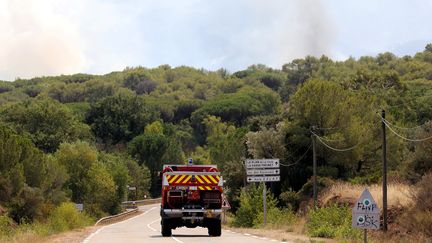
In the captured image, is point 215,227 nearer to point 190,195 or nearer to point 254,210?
point 190,195

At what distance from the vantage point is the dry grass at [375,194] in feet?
113

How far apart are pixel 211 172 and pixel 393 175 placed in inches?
832

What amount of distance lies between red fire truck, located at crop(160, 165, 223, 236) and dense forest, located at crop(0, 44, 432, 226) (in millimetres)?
15767

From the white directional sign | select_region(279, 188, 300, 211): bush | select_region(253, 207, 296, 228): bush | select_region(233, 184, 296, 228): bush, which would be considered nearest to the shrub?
select_region(233, 184, 296, 228): bush

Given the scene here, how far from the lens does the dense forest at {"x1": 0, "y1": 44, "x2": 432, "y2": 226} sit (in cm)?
5719

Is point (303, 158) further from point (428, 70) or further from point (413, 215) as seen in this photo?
point (428, 70)

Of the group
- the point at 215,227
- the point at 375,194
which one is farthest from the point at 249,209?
the point at 215,227

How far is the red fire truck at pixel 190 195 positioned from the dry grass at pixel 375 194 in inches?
337

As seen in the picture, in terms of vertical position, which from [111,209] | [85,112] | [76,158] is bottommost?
[111,209]

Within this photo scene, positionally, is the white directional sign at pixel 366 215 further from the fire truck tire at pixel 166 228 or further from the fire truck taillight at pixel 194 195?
the fire truck tire at pixel 166 228

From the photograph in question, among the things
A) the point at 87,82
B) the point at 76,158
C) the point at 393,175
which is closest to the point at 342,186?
the point at 393,175

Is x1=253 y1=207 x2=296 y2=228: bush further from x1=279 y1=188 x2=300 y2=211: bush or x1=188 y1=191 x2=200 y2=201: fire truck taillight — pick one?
x1=279 y1=188 x2=300 y2=211: bush

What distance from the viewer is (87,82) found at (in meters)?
192

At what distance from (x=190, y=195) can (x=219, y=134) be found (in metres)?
109
